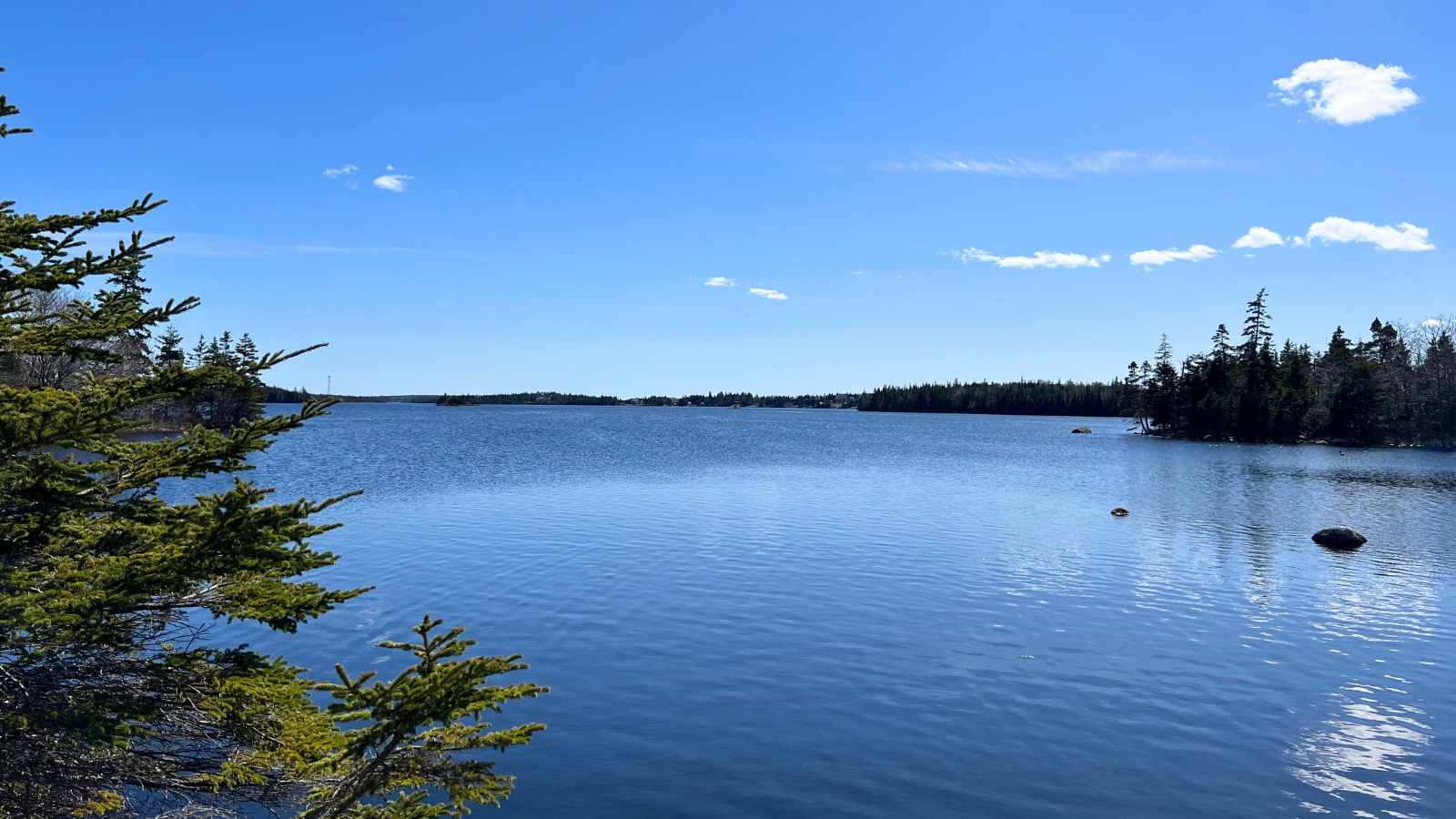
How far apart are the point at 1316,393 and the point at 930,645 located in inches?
5568

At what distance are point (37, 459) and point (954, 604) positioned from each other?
22038mm

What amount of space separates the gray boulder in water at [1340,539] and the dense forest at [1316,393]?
105m

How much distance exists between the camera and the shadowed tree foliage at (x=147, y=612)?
5602mm

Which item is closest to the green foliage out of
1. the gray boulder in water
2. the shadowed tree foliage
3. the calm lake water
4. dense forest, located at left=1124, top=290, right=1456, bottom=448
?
the shadowed tree foliage

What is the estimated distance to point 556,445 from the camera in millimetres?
89750

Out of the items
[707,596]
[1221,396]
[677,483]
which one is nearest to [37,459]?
[707,596]

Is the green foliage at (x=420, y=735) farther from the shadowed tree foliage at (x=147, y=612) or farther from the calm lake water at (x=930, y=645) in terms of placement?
the calm lake water at (x=930, y=645)

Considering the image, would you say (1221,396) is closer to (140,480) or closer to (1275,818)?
(1275,818)

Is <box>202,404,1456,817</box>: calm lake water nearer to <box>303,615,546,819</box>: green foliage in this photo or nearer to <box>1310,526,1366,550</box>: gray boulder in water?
<box>1310,526,1366,550</box>: gray boulder in water

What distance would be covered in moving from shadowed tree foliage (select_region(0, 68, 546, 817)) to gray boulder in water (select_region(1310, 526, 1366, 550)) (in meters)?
39.9

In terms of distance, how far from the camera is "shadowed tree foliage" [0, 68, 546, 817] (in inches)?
221

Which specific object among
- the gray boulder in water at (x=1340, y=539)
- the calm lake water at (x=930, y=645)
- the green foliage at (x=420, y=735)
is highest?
the green foliage at (x=420, y=735)

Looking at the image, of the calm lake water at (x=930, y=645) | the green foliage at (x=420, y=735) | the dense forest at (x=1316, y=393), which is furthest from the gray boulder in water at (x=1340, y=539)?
the dense forest at (x=1316, y=393)

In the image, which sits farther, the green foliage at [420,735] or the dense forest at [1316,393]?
the dense forest at [1316,393]
